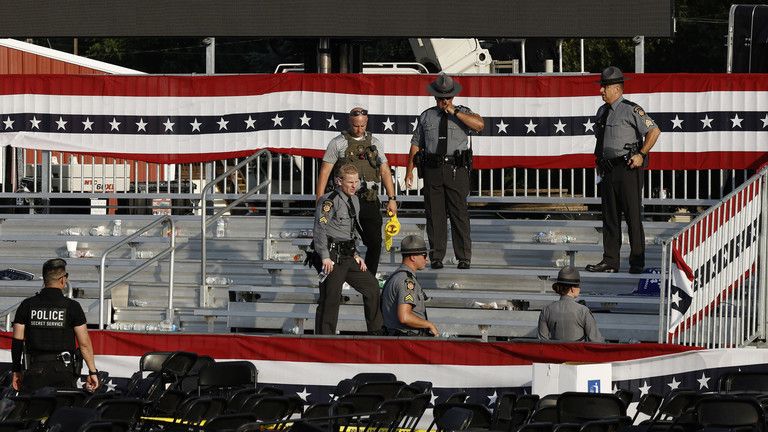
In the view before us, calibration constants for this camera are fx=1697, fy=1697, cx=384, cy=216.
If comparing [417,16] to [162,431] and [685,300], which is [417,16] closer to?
[685,300]

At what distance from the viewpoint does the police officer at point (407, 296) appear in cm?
1277

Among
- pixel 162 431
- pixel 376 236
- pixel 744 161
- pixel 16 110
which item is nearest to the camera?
pixel 162 431

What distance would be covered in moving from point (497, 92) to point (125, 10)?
12.9 feet

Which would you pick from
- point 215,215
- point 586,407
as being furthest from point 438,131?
point 586,407

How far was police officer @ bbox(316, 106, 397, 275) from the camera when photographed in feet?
47.1

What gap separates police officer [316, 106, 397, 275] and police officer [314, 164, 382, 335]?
0.48m

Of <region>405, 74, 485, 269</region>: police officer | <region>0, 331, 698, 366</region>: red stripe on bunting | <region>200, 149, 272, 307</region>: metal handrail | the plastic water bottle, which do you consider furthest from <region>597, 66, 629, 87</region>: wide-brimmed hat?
the plastic water bottle

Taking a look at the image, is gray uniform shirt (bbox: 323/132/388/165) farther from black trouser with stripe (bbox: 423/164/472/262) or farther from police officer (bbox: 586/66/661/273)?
police officer (bbox: 586/66/661/273)

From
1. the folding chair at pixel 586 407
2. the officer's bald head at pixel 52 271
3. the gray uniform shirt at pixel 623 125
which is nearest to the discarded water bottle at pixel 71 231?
the officer's bald head at pixel 52 271

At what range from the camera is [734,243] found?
524 inches

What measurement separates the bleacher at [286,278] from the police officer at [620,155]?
19.4 inches

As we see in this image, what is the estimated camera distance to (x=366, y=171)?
14.6m

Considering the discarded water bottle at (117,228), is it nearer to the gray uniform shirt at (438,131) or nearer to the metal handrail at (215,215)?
the metal handrail at (215,215)

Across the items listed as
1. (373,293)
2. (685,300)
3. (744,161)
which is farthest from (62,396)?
(744,161)
